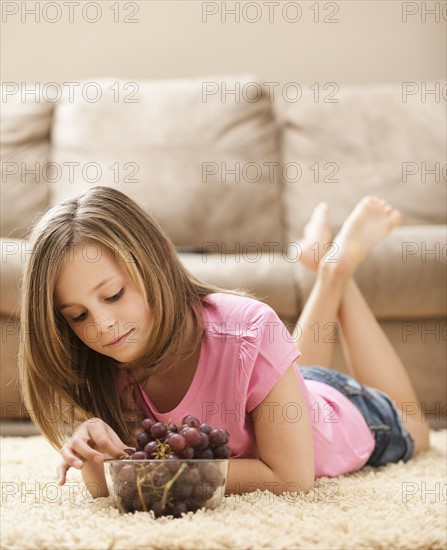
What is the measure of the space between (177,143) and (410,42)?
1.13 meters

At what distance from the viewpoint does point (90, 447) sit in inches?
42.3

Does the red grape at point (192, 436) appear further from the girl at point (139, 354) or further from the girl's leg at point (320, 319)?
the girl's leg at point (320, 319)

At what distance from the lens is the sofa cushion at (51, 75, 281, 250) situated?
8.30 ft

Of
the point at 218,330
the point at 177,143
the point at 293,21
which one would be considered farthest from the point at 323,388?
the point at 293,21

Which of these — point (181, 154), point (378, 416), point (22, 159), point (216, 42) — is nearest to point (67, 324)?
point (378, 416)

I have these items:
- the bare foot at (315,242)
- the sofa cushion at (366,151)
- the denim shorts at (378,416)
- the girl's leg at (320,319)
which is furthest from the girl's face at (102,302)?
the sofa cushion at (366,151)

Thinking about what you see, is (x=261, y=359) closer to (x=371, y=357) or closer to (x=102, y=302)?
(x=102, y=302)

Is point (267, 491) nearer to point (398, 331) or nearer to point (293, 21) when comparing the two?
point (398, 331)

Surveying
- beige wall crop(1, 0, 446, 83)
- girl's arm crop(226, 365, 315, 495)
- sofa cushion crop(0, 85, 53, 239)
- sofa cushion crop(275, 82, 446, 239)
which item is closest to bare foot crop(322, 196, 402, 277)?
sofa cushion crop(275, 82, 446, 239)

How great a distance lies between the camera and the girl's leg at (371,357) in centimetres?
176

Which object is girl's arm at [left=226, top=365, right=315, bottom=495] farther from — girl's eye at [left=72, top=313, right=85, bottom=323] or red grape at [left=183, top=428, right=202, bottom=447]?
girl's eye at [left=72, top=313, right=85, bottom=323]

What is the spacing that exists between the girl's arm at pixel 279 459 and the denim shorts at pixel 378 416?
44 centimetres

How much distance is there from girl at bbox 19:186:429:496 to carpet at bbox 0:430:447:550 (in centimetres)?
7

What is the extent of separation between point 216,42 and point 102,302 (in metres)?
2.20
